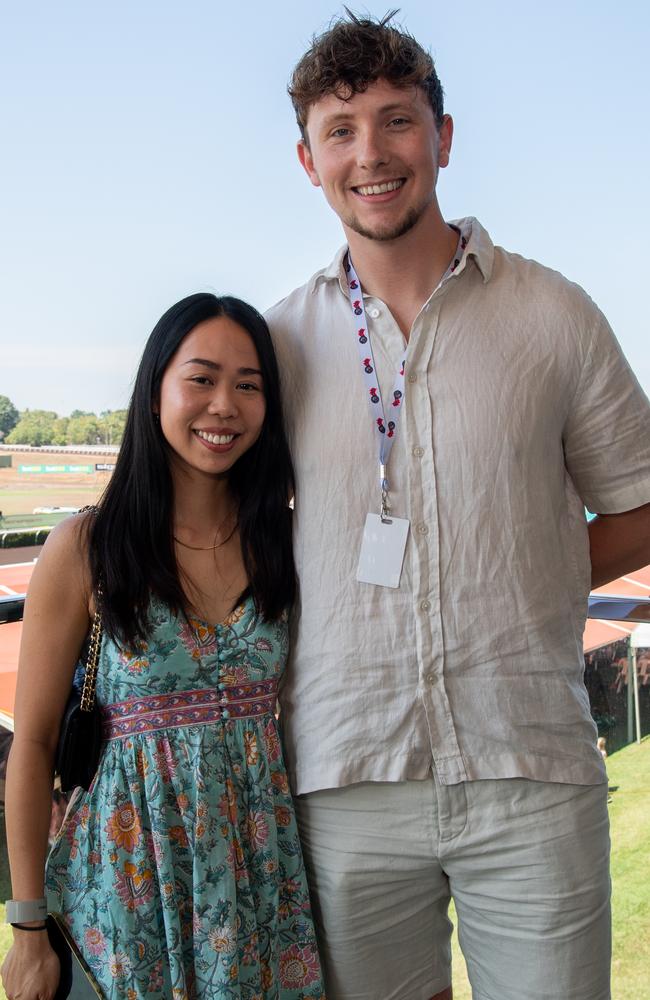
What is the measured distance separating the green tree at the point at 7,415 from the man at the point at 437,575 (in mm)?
1823

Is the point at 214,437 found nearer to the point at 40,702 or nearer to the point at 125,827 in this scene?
the point at 40,702

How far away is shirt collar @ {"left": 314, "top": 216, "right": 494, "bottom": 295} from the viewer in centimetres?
130

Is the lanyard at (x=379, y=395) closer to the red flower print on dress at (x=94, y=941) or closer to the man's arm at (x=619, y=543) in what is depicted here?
the man's arm at (x=619, y=543)

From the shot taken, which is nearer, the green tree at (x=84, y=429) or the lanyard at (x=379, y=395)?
the lanyard at (x=379, y=395)

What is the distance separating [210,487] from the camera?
4.41 ft

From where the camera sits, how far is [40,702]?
3.96 feet

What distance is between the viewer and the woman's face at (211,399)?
4.09 ft

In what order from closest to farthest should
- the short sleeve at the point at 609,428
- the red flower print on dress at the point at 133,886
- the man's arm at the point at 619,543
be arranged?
the red flower print on dress at the point at 133,886 < the short sleeve at the point at 609,428 < the man's arm at the point at 619,543

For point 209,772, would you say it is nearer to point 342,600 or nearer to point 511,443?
point 342,600

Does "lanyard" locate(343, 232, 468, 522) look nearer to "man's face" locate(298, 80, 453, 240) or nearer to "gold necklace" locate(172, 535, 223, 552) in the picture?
"man's face" locate(298, 80, 453, 240)

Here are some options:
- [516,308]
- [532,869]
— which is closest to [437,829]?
[532,869]

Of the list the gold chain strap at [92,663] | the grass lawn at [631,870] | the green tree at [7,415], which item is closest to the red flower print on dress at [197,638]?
the gold chain strap at [92,663]

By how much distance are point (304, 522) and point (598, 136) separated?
13.2 feet

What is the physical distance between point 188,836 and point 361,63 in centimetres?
108
